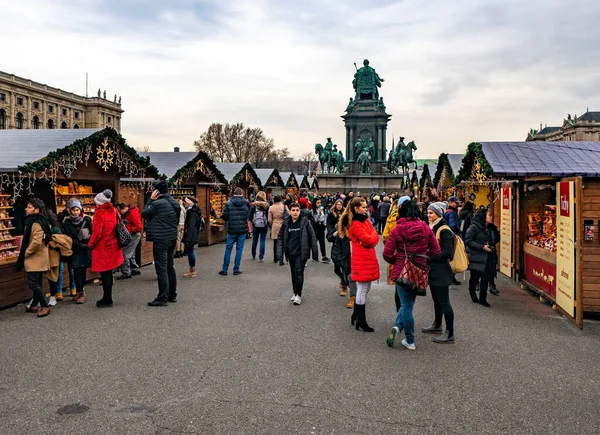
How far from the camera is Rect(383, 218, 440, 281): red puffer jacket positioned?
545cm

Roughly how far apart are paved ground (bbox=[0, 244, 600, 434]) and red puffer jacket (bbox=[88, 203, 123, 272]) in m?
0.70

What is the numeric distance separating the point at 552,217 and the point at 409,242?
208 inches

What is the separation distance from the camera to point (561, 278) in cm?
746

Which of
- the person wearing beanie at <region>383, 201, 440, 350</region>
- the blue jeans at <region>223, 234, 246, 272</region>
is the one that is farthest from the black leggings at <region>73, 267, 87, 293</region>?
the person wearing beanie at <region>383, 201, 440, 350</region>

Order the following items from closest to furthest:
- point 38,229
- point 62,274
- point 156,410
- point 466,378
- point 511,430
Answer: point 511,430
point 156,410
point 466,378
point 38,229
point 62,274

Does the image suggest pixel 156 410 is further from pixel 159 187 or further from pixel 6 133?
pixel 6 133

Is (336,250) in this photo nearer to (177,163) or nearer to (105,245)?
(105,245)

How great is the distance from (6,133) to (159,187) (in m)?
5.21

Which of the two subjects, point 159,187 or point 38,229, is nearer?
point 38,229

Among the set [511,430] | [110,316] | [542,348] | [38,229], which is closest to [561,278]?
[542,348]

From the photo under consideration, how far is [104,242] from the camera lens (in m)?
7.52

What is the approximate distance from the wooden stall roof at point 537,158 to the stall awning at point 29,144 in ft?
25.8

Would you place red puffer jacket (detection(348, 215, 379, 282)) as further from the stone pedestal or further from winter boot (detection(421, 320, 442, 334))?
the stone pedestal

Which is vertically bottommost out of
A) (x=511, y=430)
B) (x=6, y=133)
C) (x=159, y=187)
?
(x=511, y=430)
